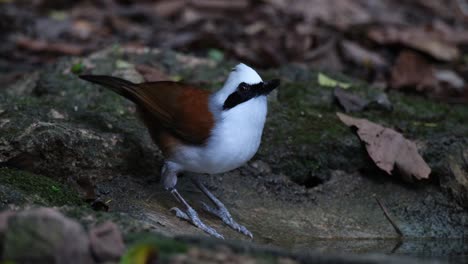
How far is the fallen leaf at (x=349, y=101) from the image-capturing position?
5980 millimetres

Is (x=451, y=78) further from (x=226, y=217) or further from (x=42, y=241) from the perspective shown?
(x=42, y=241)

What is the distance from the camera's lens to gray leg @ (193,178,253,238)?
4609mm

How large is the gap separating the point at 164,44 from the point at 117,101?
10.4 feet

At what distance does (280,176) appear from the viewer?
206 inches

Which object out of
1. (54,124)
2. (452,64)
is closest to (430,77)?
(452,64)

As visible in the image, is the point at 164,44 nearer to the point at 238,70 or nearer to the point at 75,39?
the point at 75,39

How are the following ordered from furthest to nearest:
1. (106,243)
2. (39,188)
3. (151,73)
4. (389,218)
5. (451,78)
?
(451,78) → (151,73) → (389,218) → (39,188) → (106,243)

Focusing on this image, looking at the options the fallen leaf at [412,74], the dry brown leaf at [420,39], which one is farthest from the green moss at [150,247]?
the dry brown leaf at [420,39]

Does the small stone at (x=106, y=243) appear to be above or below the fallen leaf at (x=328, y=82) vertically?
above

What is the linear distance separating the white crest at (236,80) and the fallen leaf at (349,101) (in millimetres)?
1549

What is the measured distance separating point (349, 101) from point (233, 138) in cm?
180

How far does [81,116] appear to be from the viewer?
5438 mm

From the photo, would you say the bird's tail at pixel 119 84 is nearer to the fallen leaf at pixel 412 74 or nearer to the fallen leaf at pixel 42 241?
the fallen leaf at pixel 42 241

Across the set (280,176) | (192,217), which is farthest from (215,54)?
(192,217)
